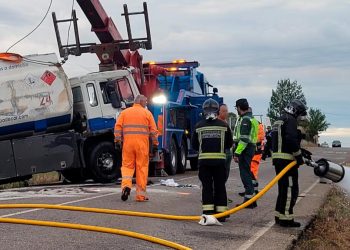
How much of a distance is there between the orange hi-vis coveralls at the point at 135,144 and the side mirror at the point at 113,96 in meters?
4.13

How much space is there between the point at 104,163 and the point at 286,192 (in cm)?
723

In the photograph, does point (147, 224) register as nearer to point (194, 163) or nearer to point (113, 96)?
point (113, 96)

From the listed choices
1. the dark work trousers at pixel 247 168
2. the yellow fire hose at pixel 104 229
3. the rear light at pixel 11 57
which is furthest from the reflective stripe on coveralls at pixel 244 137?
the rear light at pixel 11 57

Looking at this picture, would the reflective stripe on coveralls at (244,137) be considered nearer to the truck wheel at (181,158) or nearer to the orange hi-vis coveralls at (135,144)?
the orange hi-vis coveralls at (135,144)

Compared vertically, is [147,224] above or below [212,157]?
below

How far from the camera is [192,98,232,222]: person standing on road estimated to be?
8.07m

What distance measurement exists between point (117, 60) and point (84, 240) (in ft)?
33.0

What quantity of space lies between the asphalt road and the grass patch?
0.16 metres

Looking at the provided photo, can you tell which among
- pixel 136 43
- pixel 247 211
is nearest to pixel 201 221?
pixel 247 211

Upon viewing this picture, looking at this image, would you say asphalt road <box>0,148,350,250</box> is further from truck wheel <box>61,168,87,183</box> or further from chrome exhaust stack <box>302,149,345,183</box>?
truck wheel <box>61,168,87,183</box>

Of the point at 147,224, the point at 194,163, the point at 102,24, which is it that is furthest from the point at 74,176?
the point at 147,224

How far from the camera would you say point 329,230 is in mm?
8422

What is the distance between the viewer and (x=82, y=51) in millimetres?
15984

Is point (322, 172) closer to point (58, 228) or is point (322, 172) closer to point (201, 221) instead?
point (201, 221)
